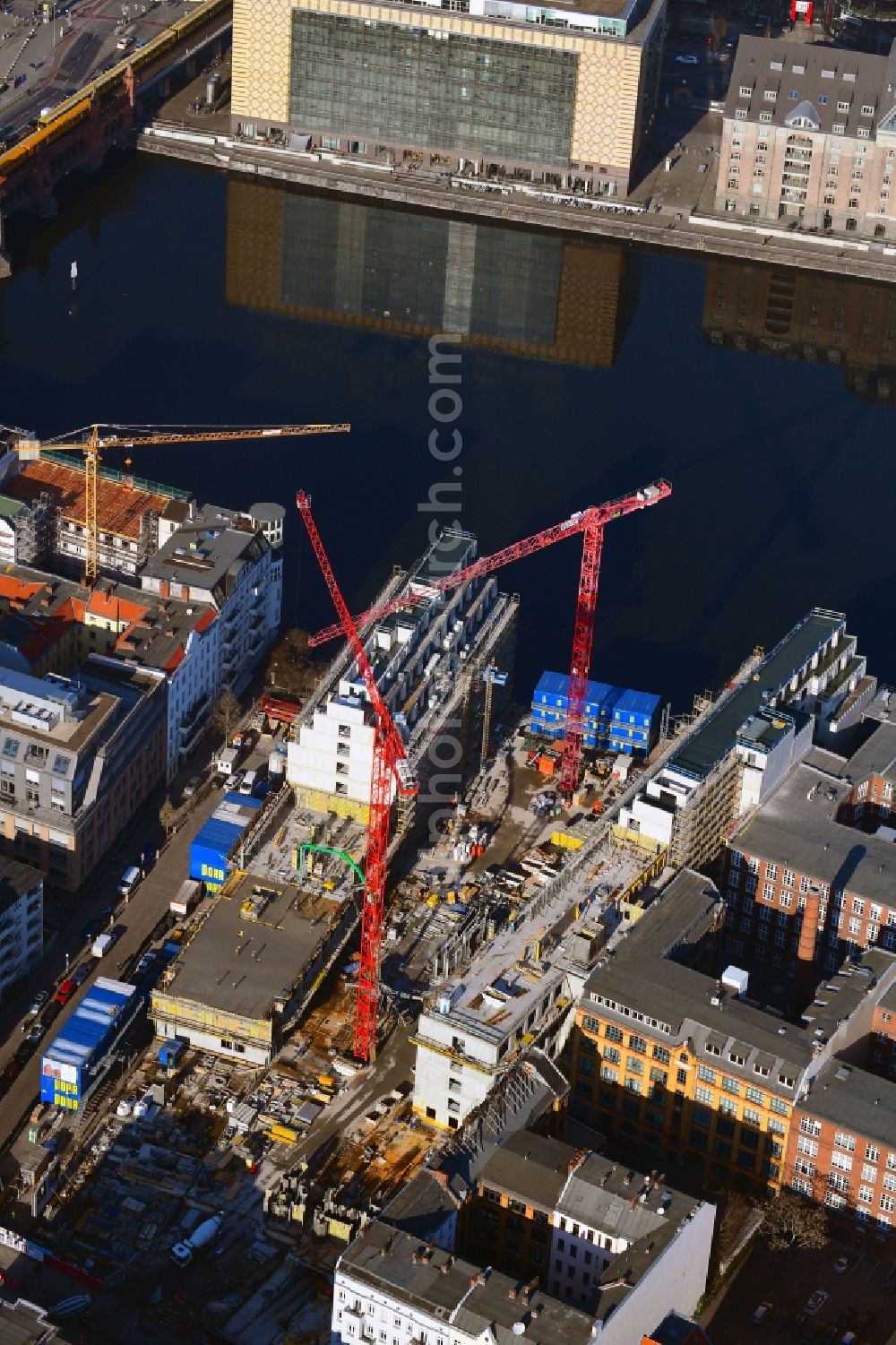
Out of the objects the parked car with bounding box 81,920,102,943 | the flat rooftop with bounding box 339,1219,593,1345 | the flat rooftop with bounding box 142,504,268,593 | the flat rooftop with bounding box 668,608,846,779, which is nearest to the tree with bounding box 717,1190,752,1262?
the flat rooftop with bounding box 339,1219,593,1345

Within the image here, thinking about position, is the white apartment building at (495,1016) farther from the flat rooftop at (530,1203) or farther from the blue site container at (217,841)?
the blue site container at (217,841)

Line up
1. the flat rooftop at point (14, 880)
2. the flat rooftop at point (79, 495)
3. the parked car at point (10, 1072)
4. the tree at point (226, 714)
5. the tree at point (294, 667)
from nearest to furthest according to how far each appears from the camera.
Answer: the parked car at point (10, 1072) < the flat rooftop at point (14, 880) < the tree at point (226, 714) < the tree at point (294, 667) < the flat rooftop at point (79, 495)

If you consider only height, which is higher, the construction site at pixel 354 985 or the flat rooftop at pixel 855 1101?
the flat rooftop at pixel 855 1101

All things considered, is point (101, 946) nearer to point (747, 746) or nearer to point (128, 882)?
point (128, 882)

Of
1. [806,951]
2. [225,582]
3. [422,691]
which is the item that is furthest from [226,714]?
[806,951]

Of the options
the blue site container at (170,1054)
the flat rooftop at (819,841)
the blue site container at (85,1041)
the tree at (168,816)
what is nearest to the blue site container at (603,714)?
the flat rooftop at (819,841)

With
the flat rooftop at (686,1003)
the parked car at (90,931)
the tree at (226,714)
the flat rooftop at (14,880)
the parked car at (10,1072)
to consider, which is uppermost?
the flat rooftop at (686,1003)

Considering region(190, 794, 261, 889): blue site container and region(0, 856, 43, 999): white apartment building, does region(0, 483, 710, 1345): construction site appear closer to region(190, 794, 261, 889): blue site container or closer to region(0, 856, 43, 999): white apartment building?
region(190, 794, 261, 889): blue site container
